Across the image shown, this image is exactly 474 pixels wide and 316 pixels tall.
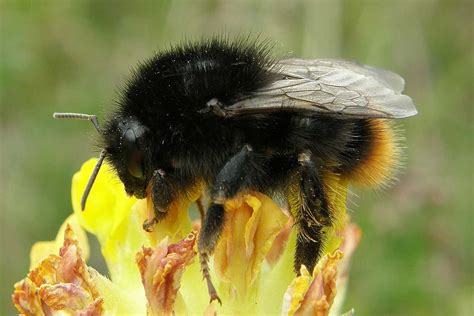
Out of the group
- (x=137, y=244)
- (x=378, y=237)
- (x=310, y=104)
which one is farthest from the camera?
(x=378, y=237)

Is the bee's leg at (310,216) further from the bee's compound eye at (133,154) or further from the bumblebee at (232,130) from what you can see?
the bee's compound eye at (133,154)

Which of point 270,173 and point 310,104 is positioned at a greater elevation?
point 310,104

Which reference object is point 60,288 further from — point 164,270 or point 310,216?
point 310,216

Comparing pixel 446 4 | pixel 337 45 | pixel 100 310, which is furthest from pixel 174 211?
pixel 446 4

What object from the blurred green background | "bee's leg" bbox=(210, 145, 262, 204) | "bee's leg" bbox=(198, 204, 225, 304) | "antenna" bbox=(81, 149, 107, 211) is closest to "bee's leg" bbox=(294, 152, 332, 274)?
"bee's leg" bbox=(210, 145, 262, 204)

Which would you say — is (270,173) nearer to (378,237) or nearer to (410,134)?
(378,237)

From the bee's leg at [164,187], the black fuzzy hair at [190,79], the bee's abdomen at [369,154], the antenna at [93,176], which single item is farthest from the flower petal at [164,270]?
the bee's abdomen at [369,154]

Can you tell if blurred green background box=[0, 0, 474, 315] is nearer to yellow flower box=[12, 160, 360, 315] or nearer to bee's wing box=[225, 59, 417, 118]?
yellow flower box=[12, 160, 360, 315]

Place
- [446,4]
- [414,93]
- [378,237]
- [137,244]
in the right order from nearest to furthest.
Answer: [137,244] → [378,237] → [414,93] → [446,4]
